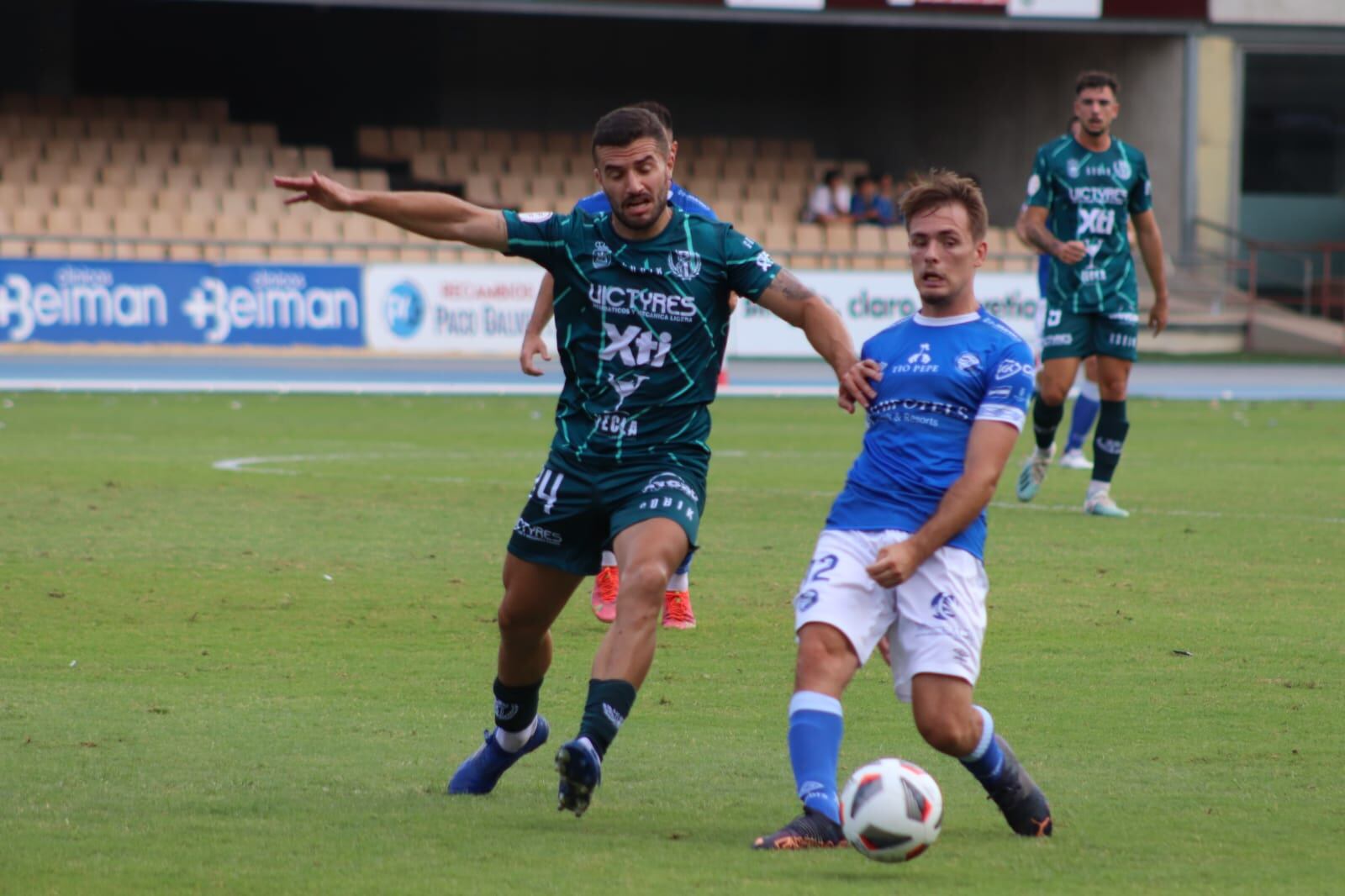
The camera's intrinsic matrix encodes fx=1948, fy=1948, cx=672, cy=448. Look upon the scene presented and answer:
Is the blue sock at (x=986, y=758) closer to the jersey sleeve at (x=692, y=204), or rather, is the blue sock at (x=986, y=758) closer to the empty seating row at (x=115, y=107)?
the jersey sleeve at (x=692, y=204)

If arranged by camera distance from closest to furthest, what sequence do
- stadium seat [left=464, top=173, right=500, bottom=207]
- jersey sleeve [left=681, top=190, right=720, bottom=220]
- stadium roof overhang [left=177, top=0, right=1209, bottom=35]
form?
1. jersey sleeve [left=681, top=190, right=720, bottom=220]
2. stadium roof overhang [left=177, top=0, right=1209, bottom=35]
3. stadium seat [left=464, top=173, right=500, bottom=207]

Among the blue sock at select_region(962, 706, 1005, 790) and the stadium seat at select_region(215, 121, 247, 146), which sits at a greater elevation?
the stadium seat at select_region(215, 121, 247, 146)

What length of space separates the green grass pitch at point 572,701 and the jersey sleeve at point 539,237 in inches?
55.0

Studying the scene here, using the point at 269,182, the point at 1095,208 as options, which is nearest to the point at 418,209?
the point at 1095,208

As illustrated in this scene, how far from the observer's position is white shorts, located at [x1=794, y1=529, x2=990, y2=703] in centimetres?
452

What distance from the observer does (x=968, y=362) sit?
4.69 meters

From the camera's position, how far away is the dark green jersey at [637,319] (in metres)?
5.17

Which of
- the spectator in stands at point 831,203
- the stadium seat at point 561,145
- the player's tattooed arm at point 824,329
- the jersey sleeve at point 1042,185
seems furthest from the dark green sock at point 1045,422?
the stadium seat at point 561,145

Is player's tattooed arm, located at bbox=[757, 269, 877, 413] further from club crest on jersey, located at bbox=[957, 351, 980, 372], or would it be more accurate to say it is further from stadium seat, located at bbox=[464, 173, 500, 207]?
stadium seat, located at bbox=[464, 173, 500, 207]

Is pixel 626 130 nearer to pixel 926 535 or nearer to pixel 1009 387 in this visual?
pixel 1009 387

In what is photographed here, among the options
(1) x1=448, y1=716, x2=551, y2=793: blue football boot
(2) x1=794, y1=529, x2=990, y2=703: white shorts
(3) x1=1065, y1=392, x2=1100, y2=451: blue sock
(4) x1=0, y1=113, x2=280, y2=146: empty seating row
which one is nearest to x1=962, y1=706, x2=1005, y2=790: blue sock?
(2) x1=794, y1=529, x2=990, y2=703: white shorts

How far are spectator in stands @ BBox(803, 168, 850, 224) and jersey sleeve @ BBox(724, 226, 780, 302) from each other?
87.1ft

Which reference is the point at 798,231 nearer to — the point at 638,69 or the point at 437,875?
the point at 638,69

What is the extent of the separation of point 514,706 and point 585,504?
566 mm
